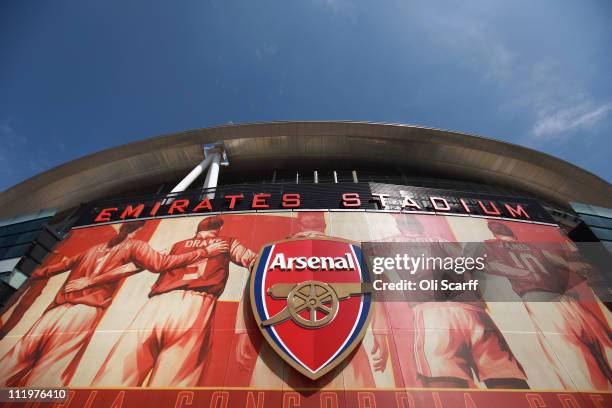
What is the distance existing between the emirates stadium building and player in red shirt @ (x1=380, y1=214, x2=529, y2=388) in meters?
0.04

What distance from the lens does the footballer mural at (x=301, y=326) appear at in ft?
26.8

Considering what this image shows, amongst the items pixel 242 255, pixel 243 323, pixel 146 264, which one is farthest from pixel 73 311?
pixel 243 323

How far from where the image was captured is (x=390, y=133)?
21547 mm

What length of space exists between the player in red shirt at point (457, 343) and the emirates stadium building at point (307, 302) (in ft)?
0.13

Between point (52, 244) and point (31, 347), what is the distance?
23.5ft

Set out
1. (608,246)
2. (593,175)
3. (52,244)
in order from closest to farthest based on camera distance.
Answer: (608,246) → (52,244) → (593,175)

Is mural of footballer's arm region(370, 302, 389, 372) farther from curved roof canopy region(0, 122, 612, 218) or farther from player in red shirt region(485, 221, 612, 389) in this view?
curved roof canopy region(0, 122, 612, 218)

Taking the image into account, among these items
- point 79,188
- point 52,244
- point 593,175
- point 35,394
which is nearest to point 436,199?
point 593,175

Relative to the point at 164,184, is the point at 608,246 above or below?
below

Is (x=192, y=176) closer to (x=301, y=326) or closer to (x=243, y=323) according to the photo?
(x=243, y=323)

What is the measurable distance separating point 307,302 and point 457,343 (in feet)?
16.3

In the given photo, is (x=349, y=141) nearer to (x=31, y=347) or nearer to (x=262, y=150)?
(x=262, y=150)

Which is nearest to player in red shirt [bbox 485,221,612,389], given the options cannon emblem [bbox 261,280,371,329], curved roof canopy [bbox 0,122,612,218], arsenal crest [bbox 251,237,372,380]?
arsenal crest [bbox 251,237,372,380]

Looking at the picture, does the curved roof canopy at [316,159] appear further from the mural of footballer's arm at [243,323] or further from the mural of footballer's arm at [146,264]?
the mural of footballer's arm at [243,323]
